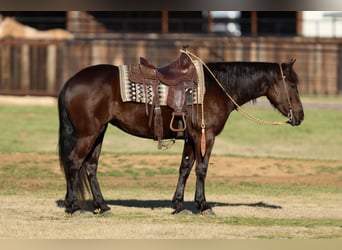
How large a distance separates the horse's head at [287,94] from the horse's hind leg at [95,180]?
232 cm

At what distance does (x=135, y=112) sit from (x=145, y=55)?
23.9m

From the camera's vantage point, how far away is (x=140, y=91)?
13539 mm

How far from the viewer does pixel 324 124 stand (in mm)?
28984

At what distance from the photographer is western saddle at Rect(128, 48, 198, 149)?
13.6 metres

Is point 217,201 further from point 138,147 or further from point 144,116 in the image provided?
point 138,147

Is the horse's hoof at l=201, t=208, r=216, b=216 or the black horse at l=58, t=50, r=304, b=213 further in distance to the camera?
the horse's hoof at l=201, t=208, r=216, b=216

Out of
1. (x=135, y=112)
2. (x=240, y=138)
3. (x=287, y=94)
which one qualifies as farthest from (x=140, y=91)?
(x=240, y=138)

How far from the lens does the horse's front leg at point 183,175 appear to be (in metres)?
14.0

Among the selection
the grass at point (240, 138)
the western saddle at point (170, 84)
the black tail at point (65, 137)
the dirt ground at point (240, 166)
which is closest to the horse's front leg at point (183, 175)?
the western saddle at point (170, 84)

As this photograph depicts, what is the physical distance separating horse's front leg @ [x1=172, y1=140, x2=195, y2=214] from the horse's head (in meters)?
1.27

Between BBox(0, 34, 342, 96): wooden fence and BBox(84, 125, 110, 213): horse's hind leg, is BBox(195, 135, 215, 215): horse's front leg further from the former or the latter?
BBox(0, 34, 342, 96): wooden fence

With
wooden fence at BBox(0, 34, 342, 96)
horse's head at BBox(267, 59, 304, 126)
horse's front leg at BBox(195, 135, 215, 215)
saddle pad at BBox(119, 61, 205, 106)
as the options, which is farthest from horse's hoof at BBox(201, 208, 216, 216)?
wooden fence at BBox(0, 34, 342, 96)
